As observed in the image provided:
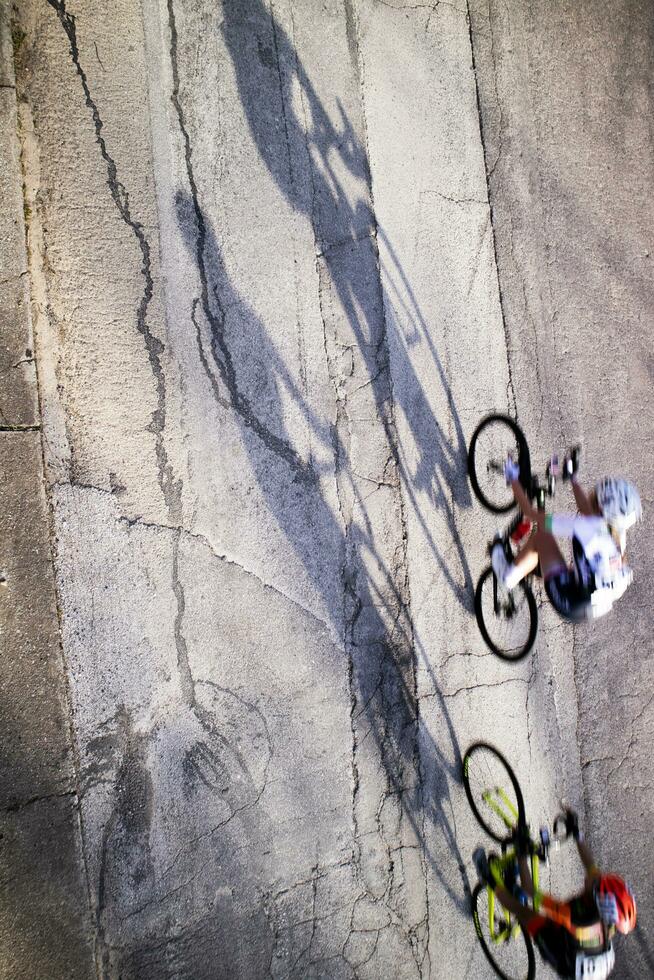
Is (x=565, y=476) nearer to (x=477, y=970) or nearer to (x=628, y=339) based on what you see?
(x=628, y=339)

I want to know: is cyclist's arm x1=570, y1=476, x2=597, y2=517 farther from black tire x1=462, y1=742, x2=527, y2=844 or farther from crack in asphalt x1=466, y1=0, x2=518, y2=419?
black tire x1=462, y1=742, x2=527, y2=844

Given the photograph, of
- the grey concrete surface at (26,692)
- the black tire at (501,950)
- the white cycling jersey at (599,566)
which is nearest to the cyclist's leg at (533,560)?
the white cycling jersey at (599,566)

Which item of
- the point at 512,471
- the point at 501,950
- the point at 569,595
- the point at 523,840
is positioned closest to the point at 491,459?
the point at 512,471

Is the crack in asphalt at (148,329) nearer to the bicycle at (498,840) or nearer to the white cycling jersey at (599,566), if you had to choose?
the white cycling jersey at (599,566)

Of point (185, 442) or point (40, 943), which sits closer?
point (40, 943)

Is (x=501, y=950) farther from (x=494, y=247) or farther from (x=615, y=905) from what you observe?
(x=494, y=247)

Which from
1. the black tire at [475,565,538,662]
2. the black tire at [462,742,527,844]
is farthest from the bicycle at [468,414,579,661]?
the black tire at [462,742,527,844]

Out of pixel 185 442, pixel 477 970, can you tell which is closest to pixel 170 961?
pixel 477 970
